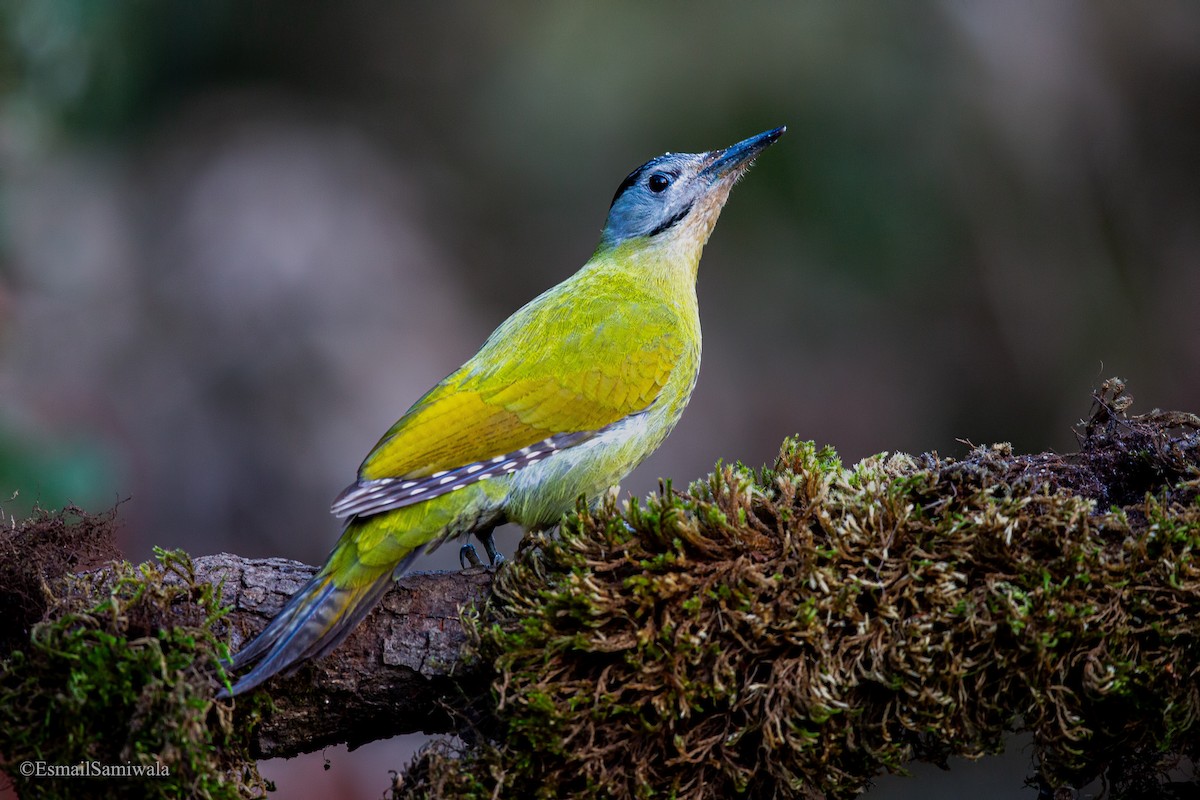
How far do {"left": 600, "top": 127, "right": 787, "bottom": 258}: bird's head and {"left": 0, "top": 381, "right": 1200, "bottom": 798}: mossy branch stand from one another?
7.10ft

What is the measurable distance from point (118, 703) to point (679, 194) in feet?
10.5

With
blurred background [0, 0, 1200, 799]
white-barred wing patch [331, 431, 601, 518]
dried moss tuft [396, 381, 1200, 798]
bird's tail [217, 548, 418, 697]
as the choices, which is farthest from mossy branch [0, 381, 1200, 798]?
blurred background [0, 0, 1200, 799]

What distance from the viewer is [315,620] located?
280 centimetres

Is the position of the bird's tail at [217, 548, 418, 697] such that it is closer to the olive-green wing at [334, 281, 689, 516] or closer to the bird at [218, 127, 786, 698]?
the bird at [218, 127, 786, 698]

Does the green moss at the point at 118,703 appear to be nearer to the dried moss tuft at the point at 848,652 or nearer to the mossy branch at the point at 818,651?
the mossy branch at the point at 818,651

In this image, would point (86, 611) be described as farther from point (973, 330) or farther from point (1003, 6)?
point (1003, 6)

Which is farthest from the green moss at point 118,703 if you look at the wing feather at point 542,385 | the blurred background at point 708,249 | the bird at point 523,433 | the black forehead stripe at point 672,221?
the blurred background at point 708,249

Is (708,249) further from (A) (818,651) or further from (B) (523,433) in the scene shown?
(A) (818,651)

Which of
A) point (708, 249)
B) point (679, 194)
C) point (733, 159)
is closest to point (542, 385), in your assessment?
point (679, 194)

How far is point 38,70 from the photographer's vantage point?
208 inches

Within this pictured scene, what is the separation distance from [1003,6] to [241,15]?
18.3 feet

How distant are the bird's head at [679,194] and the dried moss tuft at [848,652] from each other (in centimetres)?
224

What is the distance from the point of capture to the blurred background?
22.5ft

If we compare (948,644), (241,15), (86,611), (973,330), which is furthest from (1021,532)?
(241,15)
